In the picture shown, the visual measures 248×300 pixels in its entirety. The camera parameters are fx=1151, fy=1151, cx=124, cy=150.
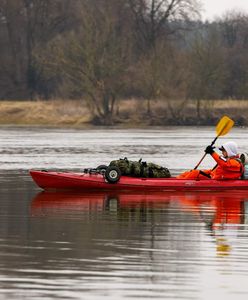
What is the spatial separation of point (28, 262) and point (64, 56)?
66237mm

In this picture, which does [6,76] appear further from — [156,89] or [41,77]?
[156,89]

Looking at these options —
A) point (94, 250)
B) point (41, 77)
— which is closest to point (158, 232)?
point (94, 250)

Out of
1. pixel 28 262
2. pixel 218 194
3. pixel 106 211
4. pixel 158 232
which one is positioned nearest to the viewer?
pixel 28 262

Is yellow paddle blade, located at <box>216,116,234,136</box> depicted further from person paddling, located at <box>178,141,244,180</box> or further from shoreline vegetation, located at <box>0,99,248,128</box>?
shoreline vegetation, located at <box>0,99,248,128</box>

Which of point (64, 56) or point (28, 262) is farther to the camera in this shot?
point (64, 56)

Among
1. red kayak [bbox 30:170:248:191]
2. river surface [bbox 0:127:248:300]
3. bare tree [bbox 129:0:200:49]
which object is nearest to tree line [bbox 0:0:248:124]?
bare tree [bbox 129:0:200:49]

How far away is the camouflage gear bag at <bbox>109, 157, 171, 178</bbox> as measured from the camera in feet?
79.0

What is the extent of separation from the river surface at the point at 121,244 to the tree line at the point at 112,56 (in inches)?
2051

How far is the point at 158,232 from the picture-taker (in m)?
17.8

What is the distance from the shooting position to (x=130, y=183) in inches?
949

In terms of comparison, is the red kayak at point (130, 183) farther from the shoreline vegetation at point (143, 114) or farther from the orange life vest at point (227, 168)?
the shoreline vegetation at point (143, 114)

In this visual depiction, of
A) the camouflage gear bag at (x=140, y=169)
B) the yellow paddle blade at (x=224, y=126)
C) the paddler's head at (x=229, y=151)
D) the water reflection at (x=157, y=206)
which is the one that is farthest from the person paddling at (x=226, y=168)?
the yellow paddle blade at (x=224, y=126)

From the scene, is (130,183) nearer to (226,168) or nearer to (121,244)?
(226,168)

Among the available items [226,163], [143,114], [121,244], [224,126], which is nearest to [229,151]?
[226,163]
